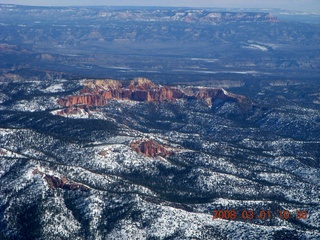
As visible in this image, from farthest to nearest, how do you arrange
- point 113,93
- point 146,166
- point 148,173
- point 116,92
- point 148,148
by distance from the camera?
1. point 116,92
2. point 113,93
3. point 148,148
4. point 146,166
5. point 148,173

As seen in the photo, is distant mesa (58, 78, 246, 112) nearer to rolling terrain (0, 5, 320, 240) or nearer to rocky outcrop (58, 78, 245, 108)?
rocky outcrop (58, 78, 245, 108)

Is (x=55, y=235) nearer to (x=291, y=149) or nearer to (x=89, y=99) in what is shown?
(x=291, y=149)

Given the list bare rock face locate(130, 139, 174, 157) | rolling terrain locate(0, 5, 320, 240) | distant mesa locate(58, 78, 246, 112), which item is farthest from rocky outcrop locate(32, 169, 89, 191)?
distant mesa locate(58, 78, 246, 112)

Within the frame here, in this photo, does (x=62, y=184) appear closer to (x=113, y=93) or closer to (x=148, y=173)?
(x=148, y=173)

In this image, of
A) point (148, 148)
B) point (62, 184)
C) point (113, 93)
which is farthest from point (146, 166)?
point (113, 93)

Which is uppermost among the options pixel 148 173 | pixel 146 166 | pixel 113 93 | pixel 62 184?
pixel 62 184

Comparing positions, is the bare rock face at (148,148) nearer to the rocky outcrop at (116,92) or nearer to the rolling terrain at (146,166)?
the rolling terrain at (146,166)

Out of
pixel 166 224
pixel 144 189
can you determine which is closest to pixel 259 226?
pixel 166 224

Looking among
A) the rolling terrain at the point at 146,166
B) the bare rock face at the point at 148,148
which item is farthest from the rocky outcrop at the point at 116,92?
the bare rock face at the point at 148,148

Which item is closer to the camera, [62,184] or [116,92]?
[62,184]
